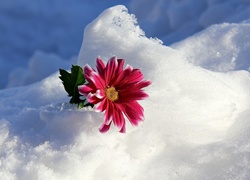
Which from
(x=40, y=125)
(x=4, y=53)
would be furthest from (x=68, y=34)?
(x=40, y=125)

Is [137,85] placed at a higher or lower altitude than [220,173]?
higher

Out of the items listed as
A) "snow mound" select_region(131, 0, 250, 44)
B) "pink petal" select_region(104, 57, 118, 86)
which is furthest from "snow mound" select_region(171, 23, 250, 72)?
"pink petal" select_region(104, 57, 118, 86)

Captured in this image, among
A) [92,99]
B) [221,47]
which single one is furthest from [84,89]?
[221,47]

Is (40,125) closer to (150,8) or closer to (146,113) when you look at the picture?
(146,113)

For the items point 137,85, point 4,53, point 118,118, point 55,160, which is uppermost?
point 4,53

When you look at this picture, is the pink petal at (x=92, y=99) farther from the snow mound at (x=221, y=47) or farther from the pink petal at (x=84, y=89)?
the snow mound at (x=221, y=47)

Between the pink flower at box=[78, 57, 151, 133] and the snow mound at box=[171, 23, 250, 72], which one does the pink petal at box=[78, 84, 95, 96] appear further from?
the snow mound at box=[171, 23, 250, 72]
